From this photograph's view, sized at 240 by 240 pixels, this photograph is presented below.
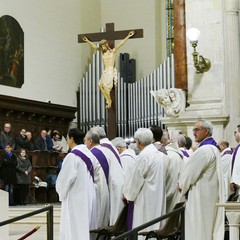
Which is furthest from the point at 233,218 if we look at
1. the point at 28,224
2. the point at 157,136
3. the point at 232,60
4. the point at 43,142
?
the point at 43,142

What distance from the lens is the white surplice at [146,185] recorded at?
8.50m

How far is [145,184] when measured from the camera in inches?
338

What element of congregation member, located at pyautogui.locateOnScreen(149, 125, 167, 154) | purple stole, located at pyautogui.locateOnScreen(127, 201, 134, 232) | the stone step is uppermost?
congregation member, located at pyautogui.locateOnScreen(149, 125, 167, 154)

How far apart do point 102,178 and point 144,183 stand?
3.07 ft

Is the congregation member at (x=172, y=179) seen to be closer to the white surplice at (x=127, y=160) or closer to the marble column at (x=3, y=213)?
the white surplice at (x=127, y=160)

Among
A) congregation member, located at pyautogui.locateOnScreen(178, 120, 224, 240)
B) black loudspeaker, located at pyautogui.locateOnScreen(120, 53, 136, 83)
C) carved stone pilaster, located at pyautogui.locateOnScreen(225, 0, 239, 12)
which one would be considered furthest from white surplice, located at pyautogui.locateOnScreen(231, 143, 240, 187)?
black loudspeaker, located at pyautogui.locateOnScreen(120, 53, 136, 83)

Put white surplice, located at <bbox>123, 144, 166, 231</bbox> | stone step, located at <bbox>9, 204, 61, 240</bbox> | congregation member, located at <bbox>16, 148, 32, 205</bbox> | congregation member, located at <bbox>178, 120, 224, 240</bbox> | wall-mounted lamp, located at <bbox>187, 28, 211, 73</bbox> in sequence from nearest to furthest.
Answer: congregation member, located at <bbox>178, 120, 224, 240</bbox>
white surplice, located at <bbox>123, 144, 166, 231</bbox>
stone step, located at <bbox>9, 204, 61, 240</bbox>
wall-mounted lamp, located at <bbox>187, 28, 211, 73</bbox>
congregation member, located at <bbox>16, 148, 32, 205</bbox>

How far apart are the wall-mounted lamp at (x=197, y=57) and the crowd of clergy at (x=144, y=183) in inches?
181

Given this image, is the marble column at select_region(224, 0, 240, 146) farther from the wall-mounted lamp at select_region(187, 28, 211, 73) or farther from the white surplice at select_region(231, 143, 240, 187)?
the white surplice at select_region(231, 143, 240, 187)

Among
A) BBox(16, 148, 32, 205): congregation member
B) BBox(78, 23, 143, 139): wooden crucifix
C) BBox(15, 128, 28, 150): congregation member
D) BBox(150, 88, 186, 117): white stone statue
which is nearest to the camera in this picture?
BBox(150, 88, 186, 117): white stone statue

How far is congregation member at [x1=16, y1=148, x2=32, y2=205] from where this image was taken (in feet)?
48.3

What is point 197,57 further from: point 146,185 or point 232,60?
point 146,185

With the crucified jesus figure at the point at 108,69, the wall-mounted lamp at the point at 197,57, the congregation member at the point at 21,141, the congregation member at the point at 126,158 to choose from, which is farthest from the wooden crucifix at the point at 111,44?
the congregation member at the point at 126,158

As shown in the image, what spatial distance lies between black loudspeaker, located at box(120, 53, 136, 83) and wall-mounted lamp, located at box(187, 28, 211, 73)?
5885mm
